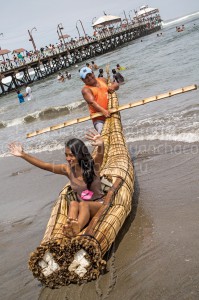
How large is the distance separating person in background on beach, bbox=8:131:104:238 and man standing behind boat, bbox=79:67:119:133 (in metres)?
2.01

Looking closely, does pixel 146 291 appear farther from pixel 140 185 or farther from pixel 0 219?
pixel 0 219

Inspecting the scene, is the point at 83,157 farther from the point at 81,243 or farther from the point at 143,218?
the point at 143,218

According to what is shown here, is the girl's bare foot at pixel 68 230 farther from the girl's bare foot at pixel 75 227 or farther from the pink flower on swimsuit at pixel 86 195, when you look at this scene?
the pink flower on swimsuit at pixel 86 195

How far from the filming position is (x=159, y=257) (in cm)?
331

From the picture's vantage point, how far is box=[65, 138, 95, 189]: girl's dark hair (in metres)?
3.50

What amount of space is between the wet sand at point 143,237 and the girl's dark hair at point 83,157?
76 cm

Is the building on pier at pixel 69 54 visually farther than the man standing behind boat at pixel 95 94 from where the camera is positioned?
Yes

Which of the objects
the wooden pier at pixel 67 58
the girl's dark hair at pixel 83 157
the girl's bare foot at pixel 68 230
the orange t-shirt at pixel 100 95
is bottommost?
the girl's bare foot at pixel 68 230

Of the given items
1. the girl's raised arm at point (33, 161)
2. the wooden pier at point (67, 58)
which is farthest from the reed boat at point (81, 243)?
the wooden pier at point (67, 58)

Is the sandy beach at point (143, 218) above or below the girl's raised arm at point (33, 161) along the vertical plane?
below

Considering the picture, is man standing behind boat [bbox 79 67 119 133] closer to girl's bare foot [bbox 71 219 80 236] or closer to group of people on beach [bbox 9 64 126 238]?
group of people on beach [bbox 9 64 126 238]

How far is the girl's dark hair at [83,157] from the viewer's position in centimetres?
350

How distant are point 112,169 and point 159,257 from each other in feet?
4.98

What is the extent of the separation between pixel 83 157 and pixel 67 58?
38.4 m
